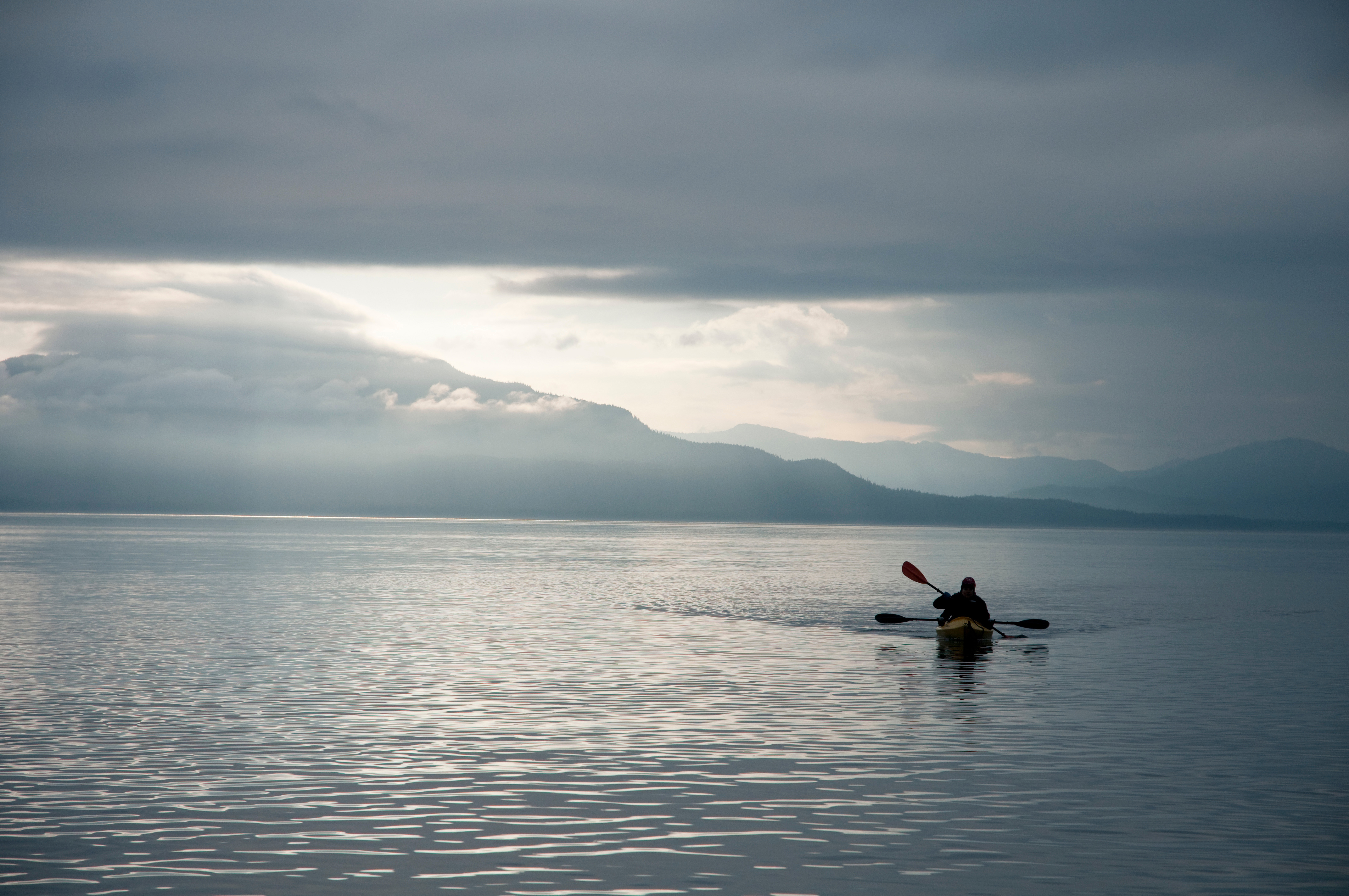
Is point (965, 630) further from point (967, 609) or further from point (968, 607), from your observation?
point (968, 607)

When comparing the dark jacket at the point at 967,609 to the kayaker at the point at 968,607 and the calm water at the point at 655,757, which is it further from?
the calm water at the point at 655,757

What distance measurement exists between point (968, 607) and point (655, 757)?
28269 millimetres

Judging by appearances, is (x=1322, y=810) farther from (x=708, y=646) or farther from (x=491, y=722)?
(x=708, y=646)

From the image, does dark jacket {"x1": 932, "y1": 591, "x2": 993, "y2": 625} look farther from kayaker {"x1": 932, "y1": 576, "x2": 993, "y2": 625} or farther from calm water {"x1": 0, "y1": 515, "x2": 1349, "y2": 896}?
calm water {"x1": 0, "y1": 515, "x2": 1349, "y2": 896}

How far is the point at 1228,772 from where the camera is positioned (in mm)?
23078

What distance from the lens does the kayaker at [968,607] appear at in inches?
1927

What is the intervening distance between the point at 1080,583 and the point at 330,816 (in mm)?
92195

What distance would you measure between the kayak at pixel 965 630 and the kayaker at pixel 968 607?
19cm

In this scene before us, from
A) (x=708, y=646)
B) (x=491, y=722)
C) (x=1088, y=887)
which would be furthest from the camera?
(x=708, y=646)

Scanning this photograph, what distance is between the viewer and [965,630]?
159 ft

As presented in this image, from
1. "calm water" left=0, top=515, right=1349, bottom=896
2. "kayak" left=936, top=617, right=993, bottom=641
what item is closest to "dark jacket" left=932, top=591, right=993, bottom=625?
"kayak" left=936, top=617, right=993, bottom=641

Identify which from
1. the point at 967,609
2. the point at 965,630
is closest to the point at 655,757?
the point at 965,630

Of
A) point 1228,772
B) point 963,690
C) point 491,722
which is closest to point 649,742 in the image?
point 491,722

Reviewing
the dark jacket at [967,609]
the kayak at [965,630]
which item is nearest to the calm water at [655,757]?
the kayak at [965,630]
